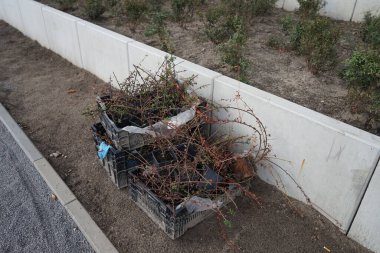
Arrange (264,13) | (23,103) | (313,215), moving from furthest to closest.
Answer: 1. (264,13)
2. (23,103)
3. (313,215)

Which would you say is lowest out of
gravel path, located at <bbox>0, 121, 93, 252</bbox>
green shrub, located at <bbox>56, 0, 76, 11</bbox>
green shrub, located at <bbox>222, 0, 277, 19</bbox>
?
gravel path, located at <bbox>0, 121, 93, 252</bbox>

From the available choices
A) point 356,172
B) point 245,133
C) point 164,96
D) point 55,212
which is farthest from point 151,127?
point 356,172

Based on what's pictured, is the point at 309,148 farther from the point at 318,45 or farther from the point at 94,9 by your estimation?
the point at 94,9

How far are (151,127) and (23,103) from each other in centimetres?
271

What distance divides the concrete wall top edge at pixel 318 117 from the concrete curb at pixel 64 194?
1879 millimetres

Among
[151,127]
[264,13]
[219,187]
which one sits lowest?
[219,187]

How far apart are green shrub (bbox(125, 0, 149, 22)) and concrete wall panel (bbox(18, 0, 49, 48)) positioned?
1.98 meters

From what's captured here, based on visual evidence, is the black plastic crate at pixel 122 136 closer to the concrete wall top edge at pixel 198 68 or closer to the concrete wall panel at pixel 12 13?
the concrete wall top edge at pixel 198 68

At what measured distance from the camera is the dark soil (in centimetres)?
339

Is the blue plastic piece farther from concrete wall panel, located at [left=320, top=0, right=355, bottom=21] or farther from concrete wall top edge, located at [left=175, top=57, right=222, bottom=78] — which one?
concrete wall panel, located at [left=320, top=0, right=355, bottom=21]

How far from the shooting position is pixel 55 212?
3047mm

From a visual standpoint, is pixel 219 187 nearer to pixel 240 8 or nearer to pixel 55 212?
pixel 55 212

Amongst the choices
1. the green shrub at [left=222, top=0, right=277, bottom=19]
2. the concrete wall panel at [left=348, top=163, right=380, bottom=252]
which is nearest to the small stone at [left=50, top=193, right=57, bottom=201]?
the concrete wall panel at [left=348, top=163, right=380, bottom=252]

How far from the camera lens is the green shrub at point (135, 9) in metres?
5.46
